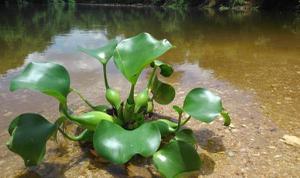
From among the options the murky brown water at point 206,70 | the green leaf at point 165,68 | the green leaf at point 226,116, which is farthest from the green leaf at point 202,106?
the murky brown water at point 206,70

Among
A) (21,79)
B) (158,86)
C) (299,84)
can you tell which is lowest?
(299,84)

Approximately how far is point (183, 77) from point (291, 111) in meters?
1.62

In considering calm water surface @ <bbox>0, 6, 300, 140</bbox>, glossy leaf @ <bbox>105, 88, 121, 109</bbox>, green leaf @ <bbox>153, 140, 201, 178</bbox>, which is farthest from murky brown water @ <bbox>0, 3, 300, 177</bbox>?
green leaf @ <bbox>153, 140, 201, 178</bbox>

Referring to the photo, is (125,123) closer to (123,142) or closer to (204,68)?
(123,142)

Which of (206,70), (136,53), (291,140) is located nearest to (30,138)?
(136,53)

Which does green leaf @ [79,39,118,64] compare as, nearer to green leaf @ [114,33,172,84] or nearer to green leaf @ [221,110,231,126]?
green leaf @ [114,33,172,84]

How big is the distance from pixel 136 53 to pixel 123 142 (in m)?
0.70

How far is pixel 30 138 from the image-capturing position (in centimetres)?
192

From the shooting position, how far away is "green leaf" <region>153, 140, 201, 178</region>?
184 cm

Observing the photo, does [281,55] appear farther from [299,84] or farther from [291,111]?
[291,111]

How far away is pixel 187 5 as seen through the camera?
1662 inches

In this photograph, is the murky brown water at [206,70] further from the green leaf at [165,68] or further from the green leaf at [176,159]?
the green leaf at [176,159]

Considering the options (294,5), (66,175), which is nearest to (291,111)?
(66,175)

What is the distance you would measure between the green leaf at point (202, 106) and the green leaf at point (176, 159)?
180mm
